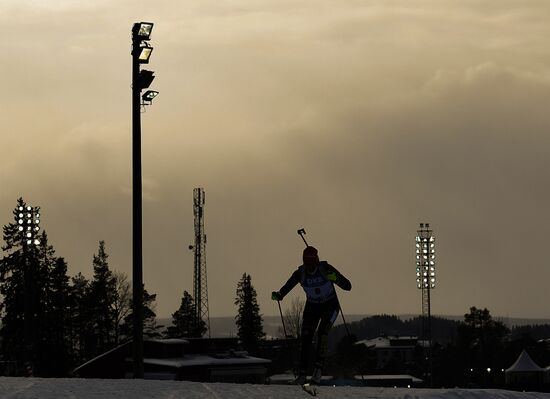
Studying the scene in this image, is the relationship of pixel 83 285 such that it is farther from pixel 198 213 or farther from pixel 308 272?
pixel 308 272

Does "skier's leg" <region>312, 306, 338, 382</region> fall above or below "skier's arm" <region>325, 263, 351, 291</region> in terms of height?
below

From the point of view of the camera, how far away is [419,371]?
154 m

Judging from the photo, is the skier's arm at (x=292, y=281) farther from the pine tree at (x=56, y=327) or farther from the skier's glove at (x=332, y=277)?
the pine tree at (x=56, y=327)

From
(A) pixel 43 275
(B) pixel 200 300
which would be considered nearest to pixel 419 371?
(A) pixel 43 275

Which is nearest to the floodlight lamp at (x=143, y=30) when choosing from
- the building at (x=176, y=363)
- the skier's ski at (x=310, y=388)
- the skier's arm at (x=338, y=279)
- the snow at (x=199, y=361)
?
the skier's arm at (x=338, y=279)

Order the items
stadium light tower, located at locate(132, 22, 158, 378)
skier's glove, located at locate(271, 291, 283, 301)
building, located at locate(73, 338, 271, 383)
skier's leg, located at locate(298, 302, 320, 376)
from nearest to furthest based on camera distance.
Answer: skier's leg, located at locate(298, 302, 320, 376), skier's glove, located at locate(271, 291, 283, 301), stadium light tower, located at locate(132, 22, 158, 378), building, located at locate(73, 338, 271, 383)

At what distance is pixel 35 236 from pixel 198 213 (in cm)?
1825

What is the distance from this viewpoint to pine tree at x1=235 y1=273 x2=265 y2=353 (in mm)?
131500

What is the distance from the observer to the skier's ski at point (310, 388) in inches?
677

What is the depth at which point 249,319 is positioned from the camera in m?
134

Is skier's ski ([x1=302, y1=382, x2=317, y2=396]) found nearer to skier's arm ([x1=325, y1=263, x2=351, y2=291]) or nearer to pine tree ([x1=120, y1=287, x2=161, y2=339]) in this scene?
skier's arm ([x1=325, y1=263, x2=351, y2=291])

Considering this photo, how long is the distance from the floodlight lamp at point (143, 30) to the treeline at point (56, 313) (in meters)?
56.2

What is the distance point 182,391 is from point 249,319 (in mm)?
118387

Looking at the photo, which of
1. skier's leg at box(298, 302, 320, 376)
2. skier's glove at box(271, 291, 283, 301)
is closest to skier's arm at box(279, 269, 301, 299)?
skier's glove at box(271, 291, 283, 301)
